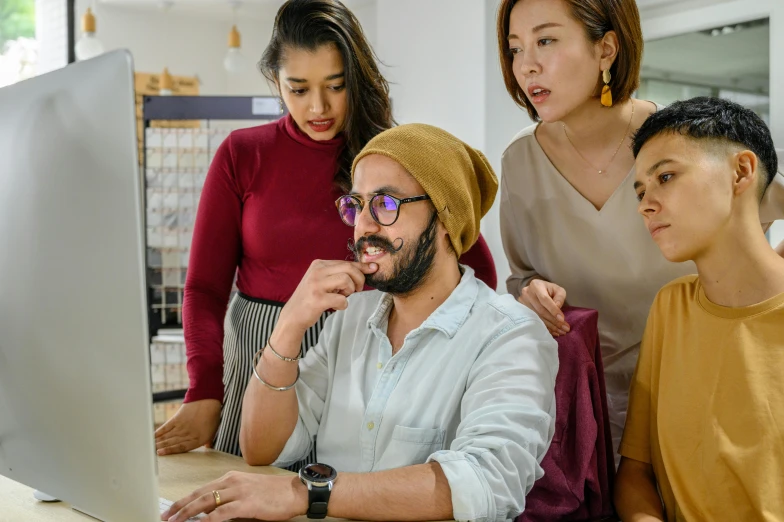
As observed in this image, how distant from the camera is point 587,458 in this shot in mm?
1459

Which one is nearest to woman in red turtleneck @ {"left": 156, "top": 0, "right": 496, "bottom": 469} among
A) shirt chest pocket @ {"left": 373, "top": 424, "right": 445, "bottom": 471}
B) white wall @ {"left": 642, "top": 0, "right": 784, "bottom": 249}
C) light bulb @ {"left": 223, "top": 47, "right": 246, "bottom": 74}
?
shirt chest pocket @ {"left": 373, "top": 424, "right": 445, "bottom": 471}

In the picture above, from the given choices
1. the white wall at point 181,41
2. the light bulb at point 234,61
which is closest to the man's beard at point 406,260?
the light bulb at point 234,61

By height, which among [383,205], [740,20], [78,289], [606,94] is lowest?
[78,289]

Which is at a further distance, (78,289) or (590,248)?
(590,248)

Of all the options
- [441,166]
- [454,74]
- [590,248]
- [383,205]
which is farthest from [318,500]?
[454,74]

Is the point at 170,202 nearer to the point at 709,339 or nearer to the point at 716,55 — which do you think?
the point at 716,55

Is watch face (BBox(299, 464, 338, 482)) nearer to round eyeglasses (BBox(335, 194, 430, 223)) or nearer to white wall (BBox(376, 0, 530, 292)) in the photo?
round eyeglasses (BBox(335, 194, 430, 223))

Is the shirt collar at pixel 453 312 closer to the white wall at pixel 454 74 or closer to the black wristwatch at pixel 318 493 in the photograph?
the black wristwatch at pixel 318 493

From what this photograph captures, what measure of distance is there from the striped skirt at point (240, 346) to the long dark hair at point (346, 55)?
0.35 metres

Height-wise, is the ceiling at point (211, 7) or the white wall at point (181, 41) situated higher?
the ceiling at point (211, 7)

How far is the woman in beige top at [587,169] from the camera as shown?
1.78 m

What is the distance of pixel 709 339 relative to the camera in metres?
1.43

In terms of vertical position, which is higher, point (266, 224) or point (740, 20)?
point (740, 20)

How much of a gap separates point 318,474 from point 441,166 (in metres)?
0.62
